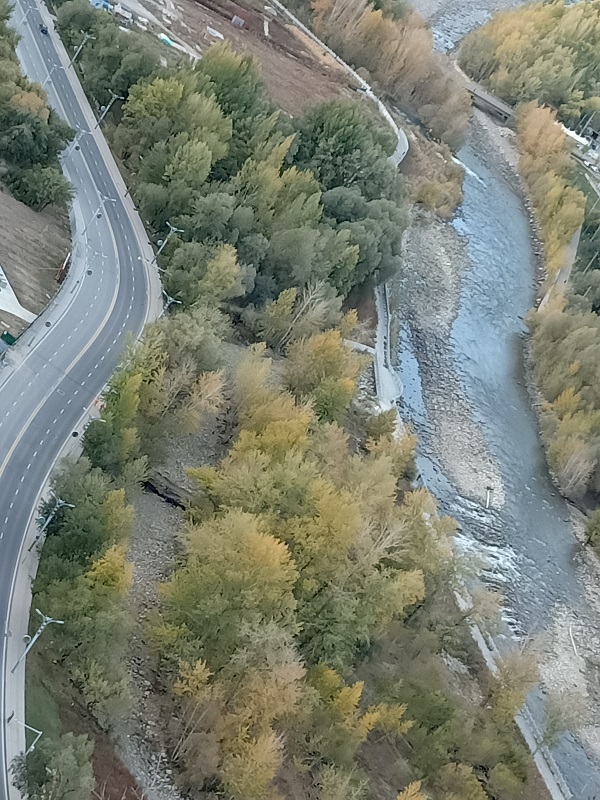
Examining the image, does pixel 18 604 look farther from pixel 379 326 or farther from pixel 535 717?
pixel 379 326

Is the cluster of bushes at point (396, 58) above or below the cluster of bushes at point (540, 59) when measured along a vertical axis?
below

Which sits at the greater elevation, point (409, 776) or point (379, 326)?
point (379, 326)

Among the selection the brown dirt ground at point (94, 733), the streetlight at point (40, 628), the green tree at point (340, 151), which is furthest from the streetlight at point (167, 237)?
the brown dirt ground at point (94, 733)

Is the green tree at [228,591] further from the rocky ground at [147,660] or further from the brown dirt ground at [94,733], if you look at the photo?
the brown dirt ground at [94,733]

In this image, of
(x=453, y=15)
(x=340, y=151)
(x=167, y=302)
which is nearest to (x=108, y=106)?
(x=167, y=302)

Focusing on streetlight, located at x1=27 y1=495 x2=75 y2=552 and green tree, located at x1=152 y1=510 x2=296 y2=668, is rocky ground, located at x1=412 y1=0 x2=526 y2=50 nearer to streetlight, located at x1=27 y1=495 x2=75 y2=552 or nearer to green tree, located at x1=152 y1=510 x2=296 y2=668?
green tree, located at x1=152 y1=510 x2=296 y2=668

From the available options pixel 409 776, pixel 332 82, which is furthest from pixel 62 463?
pixel 332 82

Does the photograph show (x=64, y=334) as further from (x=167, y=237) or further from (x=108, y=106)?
(x=108, y=106)
